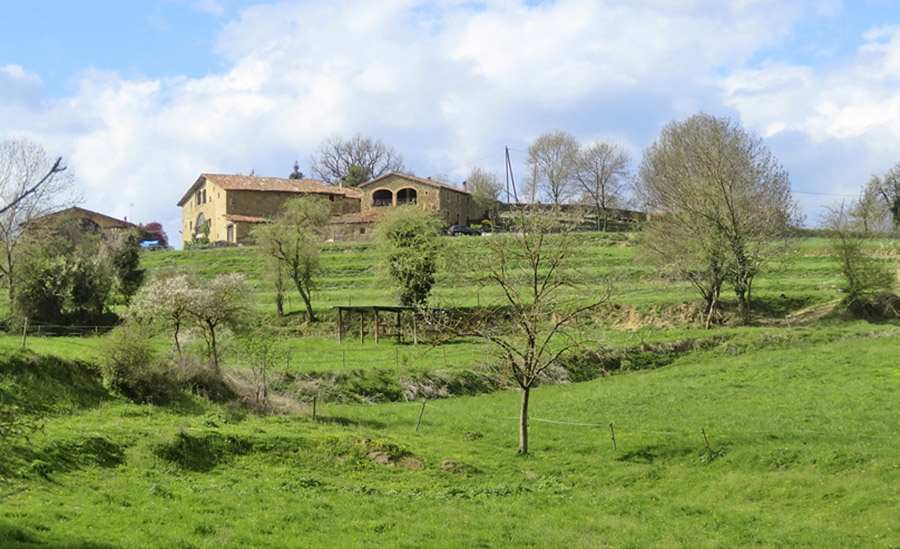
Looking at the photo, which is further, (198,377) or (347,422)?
(198,377)

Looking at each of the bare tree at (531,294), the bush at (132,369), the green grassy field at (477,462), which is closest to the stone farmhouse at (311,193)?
the green grassy field at (477,462)

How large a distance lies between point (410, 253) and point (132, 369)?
28.4m

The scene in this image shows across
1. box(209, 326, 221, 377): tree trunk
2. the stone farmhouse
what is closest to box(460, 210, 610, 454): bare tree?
box(209, 326, 221, 377): tree trunk

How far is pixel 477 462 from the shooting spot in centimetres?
2327

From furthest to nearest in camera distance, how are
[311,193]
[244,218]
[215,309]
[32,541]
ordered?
[311,193] < [244,218] < [215,309] < [32,541]

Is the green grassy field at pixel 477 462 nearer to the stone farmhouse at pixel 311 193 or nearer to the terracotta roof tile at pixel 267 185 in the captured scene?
the stone farmhouse at pixel 311 193

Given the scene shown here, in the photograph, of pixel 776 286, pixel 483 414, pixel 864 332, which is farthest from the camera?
pixel 776 286

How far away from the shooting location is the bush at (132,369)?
91.3ft

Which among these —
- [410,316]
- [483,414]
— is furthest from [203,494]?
[410,316]

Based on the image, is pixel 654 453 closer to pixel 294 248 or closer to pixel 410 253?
pixel 410 253

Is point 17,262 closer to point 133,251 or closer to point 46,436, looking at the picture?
point 133,251

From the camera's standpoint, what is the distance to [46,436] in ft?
62.7

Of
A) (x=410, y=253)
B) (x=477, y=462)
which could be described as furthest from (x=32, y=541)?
(x=410, y=253)

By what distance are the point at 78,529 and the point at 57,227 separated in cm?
6404
